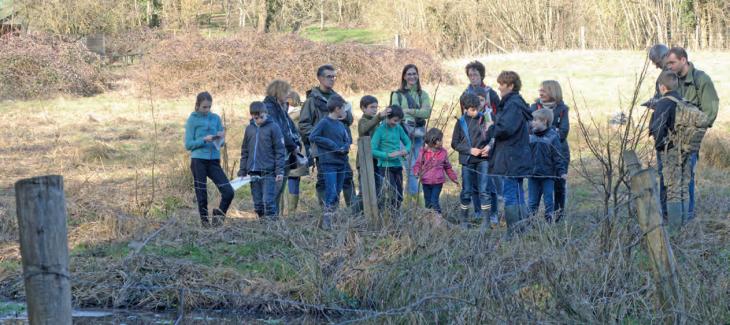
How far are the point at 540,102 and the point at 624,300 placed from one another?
395 centimetres

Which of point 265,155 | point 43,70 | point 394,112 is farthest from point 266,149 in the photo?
point 43,70

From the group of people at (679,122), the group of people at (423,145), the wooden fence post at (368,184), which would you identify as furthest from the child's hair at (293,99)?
the group of people at (679,122)

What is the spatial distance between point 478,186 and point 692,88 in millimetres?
2232

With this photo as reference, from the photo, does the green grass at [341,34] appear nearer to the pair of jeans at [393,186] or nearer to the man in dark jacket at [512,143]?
the pair of jeans at [393,186]

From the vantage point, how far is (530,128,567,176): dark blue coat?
838cm

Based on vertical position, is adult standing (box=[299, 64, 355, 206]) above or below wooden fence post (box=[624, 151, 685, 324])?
above

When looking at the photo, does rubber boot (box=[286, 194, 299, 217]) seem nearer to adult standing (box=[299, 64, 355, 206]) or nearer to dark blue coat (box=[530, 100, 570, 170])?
adult standing (box=[299, 64, 355, 206])

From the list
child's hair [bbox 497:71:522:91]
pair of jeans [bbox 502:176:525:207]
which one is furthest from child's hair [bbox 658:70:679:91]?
pair of jeans [bbox 502:176:525:207]

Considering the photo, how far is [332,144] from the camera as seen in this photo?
854cm

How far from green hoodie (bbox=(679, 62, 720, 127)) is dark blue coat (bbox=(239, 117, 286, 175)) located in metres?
3.78

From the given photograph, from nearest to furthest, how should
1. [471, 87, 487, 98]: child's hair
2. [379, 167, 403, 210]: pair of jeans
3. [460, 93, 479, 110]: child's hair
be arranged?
[379, 167, 403, 210]: pair of jeans → [460, 93, 479, 110]: child's hair → [471, 87, 487, 98]: child's hair

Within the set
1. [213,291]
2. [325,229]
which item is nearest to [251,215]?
[325,229]

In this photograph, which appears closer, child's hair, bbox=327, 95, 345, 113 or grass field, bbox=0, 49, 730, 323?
grass field, bbox=0, 49, 730, 323

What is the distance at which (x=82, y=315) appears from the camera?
6.63 meters
